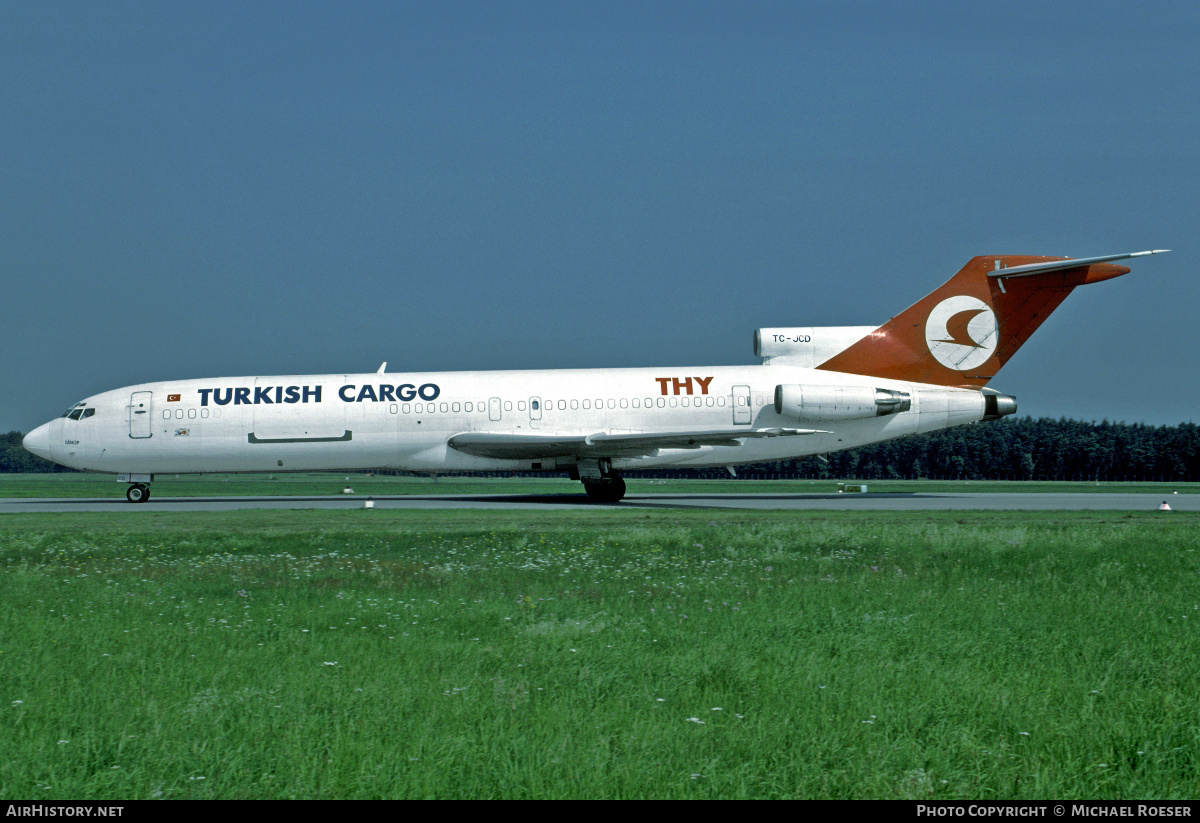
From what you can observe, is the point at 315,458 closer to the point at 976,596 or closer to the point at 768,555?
the point at 768,555

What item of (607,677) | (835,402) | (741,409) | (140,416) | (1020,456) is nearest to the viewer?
(607,677)

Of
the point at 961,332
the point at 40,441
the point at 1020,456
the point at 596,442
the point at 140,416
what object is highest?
the point at 961,332

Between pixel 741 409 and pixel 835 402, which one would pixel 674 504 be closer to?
pixel 741 409

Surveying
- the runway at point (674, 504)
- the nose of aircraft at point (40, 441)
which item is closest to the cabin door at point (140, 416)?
the runway at point (674, 504)

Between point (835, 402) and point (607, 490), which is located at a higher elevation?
point (835, 402)

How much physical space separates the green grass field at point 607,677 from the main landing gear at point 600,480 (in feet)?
56.6

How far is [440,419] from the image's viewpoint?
3130 centimetres

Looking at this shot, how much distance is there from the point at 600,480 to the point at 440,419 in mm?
5430

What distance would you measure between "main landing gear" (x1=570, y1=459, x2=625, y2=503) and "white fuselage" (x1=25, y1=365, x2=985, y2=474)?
0.47 meters

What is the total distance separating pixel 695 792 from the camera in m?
4.68

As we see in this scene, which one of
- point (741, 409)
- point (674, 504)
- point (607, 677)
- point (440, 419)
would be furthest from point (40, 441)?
point (607, 677)

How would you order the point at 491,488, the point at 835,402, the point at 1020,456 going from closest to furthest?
the point at 835,402 < the point at 491,488 < the point at 1020,456

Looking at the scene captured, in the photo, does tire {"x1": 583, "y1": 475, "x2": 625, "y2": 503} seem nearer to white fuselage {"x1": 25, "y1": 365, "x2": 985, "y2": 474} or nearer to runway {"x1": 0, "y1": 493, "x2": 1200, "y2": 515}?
runway {"x1": 0, "y1": 493, "x2": 1200, "y2": 515}
